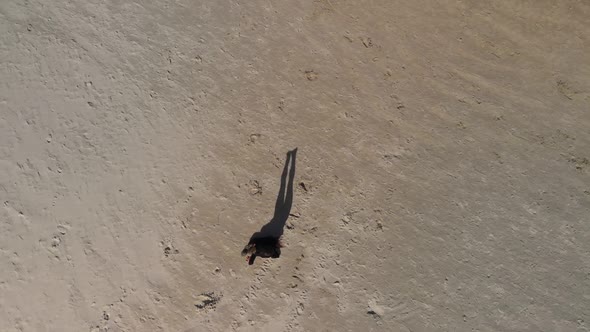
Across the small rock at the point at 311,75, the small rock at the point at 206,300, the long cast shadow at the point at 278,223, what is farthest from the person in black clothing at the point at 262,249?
the small rock at the point at 311,75

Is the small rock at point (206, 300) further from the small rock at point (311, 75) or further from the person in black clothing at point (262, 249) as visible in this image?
the small rock at point (311, 75)

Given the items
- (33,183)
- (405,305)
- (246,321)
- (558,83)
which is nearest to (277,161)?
(246,321)

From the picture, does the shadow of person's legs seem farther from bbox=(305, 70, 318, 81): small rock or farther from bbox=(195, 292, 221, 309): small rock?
bbox=(305, 70, 318, 81): small rock

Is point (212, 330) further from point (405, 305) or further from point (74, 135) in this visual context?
point (74, 135)

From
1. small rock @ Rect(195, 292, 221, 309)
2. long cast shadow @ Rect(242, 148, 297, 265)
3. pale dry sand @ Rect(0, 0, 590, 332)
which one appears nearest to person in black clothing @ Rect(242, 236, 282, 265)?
long cast shadow @ Rect(242, 148, 297, 265)

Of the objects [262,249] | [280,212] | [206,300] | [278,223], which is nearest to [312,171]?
[280,212]
